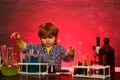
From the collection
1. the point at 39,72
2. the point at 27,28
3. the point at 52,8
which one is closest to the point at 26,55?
the point at 39,72

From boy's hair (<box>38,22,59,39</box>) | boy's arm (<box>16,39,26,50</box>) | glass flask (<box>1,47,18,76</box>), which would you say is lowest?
glass flask (<box>1,47,18,76</box>)

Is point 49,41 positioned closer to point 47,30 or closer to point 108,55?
point 47,30

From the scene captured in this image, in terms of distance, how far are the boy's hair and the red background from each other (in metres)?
0.13

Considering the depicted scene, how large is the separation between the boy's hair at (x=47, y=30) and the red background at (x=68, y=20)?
0.13m

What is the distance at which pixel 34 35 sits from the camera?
154 cm

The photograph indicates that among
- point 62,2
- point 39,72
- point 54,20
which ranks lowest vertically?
point 39,72

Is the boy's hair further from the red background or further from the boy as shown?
the red background

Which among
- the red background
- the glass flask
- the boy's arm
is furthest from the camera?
the red background

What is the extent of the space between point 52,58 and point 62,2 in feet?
1.17

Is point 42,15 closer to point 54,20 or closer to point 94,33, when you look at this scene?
point 54,20

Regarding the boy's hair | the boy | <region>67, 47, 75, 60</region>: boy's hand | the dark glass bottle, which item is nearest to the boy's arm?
the boy

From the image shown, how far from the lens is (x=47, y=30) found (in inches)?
55.1

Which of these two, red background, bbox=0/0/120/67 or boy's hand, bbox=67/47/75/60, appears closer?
boy's hand, bbox=67/47/75/60

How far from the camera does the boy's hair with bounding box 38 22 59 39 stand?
4.58 feet
